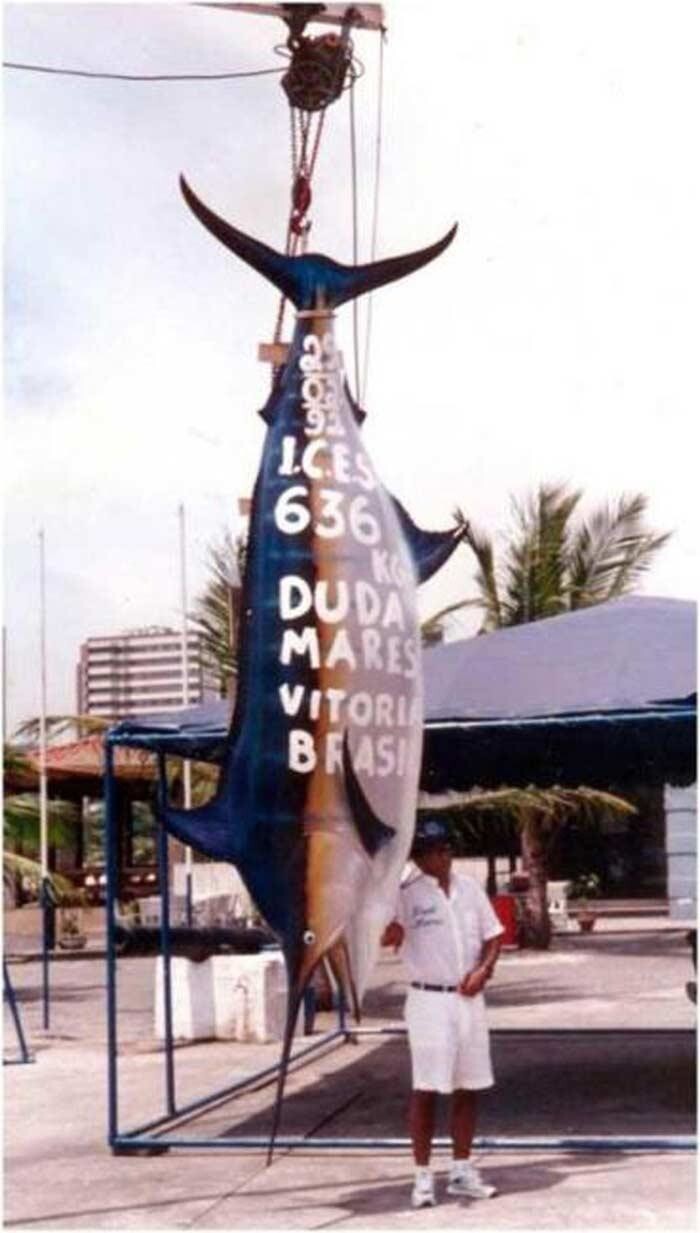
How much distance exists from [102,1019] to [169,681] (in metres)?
31.0

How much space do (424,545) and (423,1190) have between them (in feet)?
7.38

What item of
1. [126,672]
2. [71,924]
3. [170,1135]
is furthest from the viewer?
[126,672]

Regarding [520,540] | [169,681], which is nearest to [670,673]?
[520,540]

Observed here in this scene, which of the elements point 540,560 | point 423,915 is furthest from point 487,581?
point 423,915

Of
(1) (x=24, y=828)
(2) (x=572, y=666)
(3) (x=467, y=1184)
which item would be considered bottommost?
(3) (x=467, y=1184)

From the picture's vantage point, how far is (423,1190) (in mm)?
6172

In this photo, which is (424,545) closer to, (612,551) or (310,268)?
(310,268)

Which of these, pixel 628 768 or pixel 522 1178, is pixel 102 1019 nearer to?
pixel 628 768

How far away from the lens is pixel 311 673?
5688 mm

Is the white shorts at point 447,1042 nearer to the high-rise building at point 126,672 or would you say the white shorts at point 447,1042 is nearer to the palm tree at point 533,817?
the palm tree at point 533,817

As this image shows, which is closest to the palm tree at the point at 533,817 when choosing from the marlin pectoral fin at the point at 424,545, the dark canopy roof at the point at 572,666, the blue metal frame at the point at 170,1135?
the blue metal frame at the point at 170,1135

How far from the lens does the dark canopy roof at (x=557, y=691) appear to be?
7098 mm

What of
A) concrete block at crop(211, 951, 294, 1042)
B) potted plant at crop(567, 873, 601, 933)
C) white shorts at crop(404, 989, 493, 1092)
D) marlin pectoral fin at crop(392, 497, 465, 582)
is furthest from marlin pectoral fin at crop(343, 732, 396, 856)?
potted plant at crop(567, 873, 601, 933)

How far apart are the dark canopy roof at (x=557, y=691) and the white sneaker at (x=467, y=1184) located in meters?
1.71
